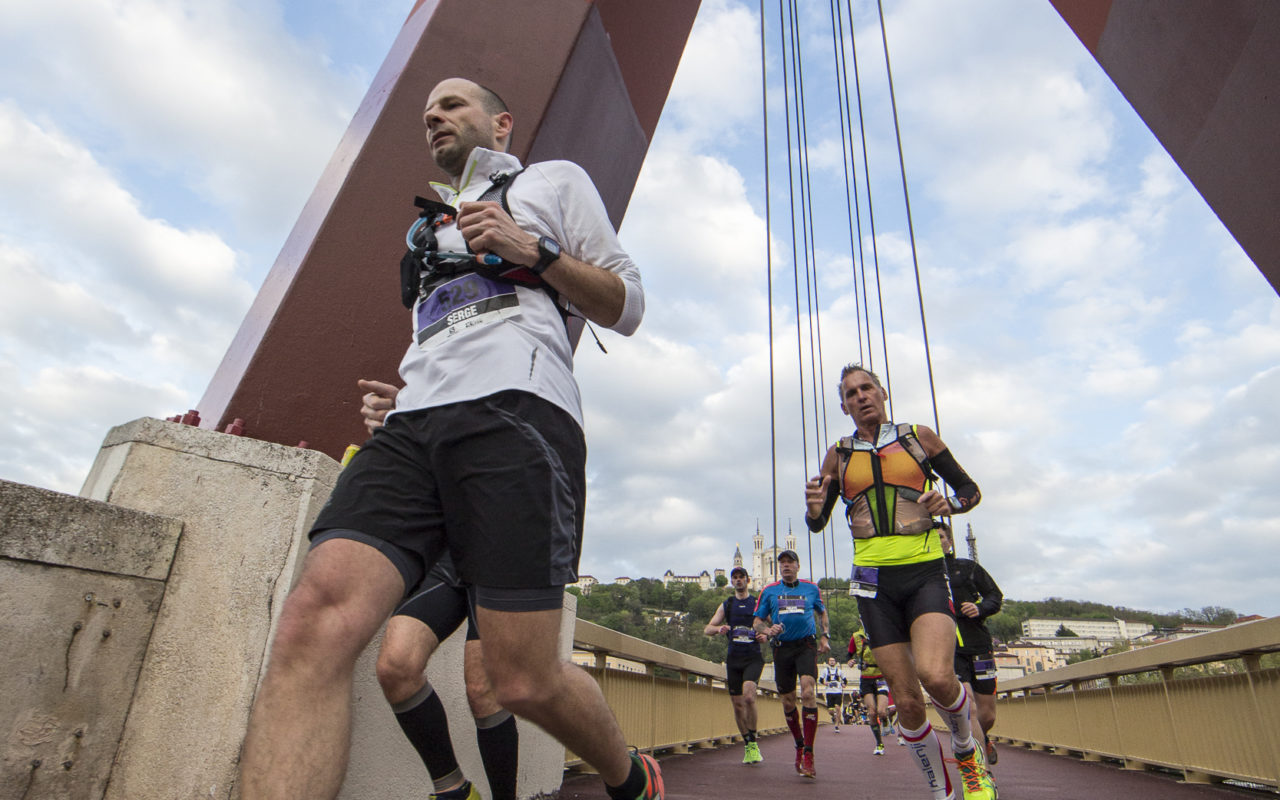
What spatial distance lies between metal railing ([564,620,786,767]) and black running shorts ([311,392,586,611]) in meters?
3.47

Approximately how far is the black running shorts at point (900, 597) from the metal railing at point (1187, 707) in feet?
8.52

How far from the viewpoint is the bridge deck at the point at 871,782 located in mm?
5109

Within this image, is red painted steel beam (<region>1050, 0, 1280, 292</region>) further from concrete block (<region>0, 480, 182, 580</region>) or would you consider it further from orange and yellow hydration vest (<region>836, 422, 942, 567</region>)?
concrete block (<region>0, 480, 182, 580</region>)

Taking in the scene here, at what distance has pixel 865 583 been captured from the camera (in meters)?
4.14

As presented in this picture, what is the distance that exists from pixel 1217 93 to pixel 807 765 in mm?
5756

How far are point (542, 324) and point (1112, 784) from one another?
6762 mm

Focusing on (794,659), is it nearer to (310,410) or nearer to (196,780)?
(310,410)

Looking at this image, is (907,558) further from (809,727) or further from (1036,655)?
(1036,655)

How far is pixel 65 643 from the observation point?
1937 millimetres

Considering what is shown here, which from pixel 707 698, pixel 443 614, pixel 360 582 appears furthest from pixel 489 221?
pixel 707 698

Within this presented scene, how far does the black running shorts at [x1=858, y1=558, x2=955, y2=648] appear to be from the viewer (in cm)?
396

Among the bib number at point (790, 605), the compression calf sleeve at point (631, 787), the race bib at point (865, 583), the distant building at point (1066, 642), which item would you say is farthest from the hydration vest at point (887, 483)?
the distant building at point (1066, 642)

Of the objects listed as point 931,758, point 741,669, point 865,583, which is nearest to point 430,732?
point 865,583

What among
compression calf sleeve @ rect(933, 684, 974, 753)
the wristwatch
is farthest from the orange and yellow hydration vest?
the wristwatch
